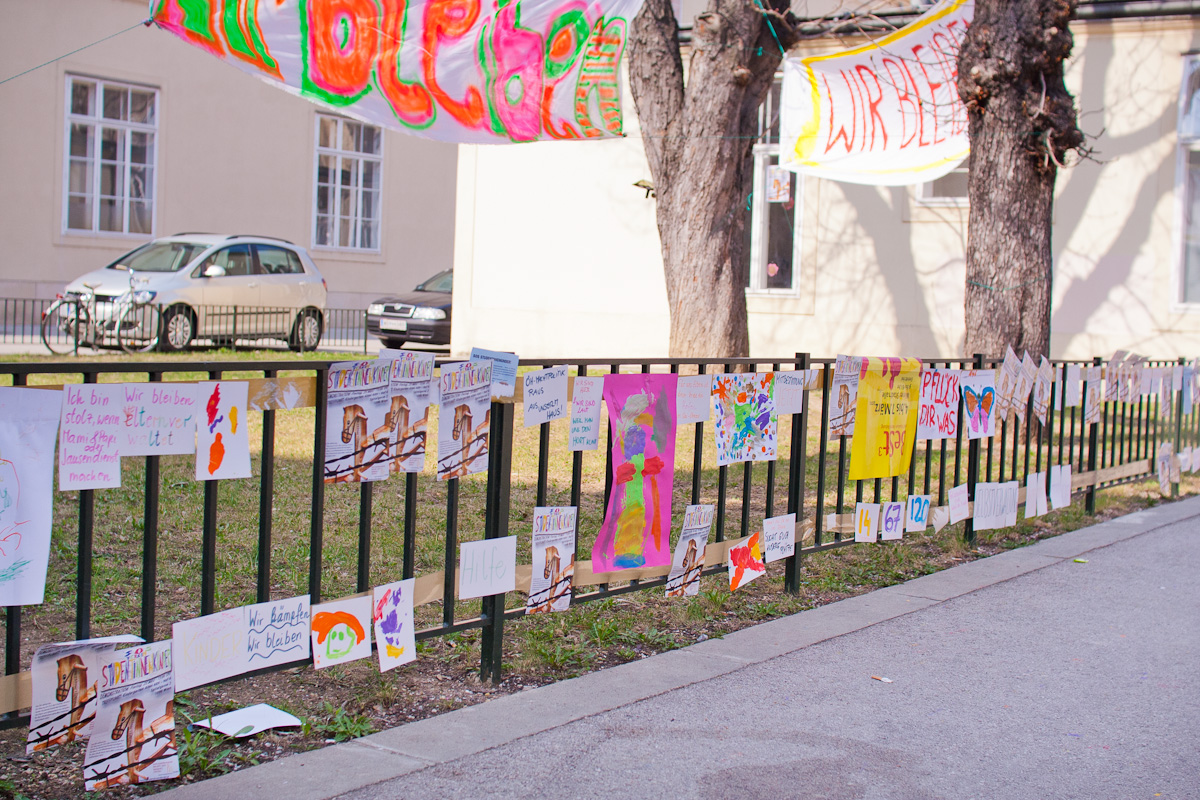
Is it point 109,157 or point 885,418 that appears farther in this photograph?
point 109,157

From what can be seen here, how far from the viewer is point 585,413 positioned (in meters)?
4.66

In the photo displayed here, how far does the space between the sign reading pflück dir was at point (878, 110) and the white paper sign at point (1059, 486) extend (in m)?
3.79

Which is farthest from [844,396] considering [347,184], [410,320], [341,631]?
[347,184]

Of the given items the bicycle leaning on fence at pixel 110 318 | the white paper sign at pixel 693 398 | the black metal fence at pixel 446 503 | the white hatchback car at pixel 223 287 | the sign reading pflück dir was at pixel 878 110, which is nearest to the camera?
the black metal fence at pixel 446 503

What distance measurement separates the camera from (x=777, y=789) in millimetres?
3650

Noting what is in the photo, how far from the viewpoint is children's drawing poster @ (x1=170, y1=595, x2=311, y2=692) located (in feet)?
11.4

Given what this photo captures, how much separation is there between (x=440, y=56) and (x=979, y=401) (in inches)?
153

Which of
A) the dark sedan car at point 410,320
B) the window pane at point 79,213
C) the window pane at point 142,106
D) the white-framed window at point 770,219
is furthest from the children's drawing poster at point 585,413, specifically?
the window pane at point 142,106

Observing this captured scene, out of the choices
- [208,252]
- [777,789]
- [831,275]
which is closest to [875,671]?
[777,789]

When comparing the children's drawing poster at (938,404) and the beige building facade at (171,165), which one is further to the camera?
the beige building facade at (171,165)

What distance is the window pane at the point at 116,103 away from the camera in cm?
2536

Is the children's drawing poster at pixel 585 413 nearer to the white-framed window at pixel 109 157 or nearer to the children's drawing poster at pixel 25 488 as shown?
the children's drawing poster at pixel 25 488

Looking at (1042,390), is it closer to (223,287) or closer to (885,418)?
(885,418)

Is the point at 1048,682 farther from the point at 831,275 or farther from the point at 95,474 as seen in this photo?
the point at 831,275
